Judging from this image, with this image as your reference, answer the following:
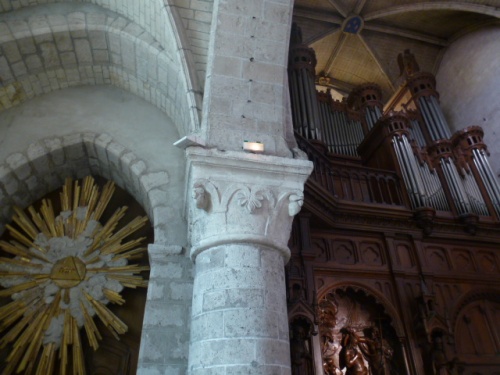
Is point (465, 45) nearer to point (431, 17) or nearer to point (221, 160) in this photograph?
point (431, 17)

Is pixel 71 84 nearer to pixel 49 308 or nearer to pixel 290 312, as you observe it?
pixel 49 308

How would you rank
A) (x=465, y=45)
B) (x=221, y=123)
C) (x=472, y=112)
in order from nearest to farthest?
(x=221, y=123) < (x=472, y=112) < (x=465, y=45)

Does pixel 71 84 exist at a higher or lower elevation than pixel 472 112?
lower

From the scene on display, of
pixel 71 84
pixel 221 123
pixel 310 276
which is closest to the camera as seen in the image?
pixel 221 123

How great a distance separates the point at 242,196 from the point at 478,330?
168 inches

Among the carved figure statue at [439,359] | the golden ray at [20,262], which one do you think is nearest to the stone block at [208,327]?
the golden ray at [20,262]

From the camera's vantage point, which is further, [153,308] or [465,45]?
[465,45]

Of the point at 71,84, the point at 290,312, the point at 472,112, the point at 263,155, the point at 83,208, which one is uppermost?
the point at 472,112

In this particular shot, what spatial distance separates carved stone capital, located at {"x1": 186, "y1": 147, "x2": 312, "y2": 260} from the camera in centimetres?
255

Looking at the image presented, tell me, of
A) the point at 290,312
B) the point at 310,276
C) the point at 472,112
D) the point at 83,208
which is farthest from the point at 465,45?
the point at 83,208

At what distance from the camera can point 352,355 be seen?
4.33 metres

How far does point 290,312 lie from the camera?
3.76 metres

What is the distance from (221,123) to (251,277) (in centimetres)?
121

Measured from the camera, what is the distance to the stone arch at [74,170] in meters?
3.98
